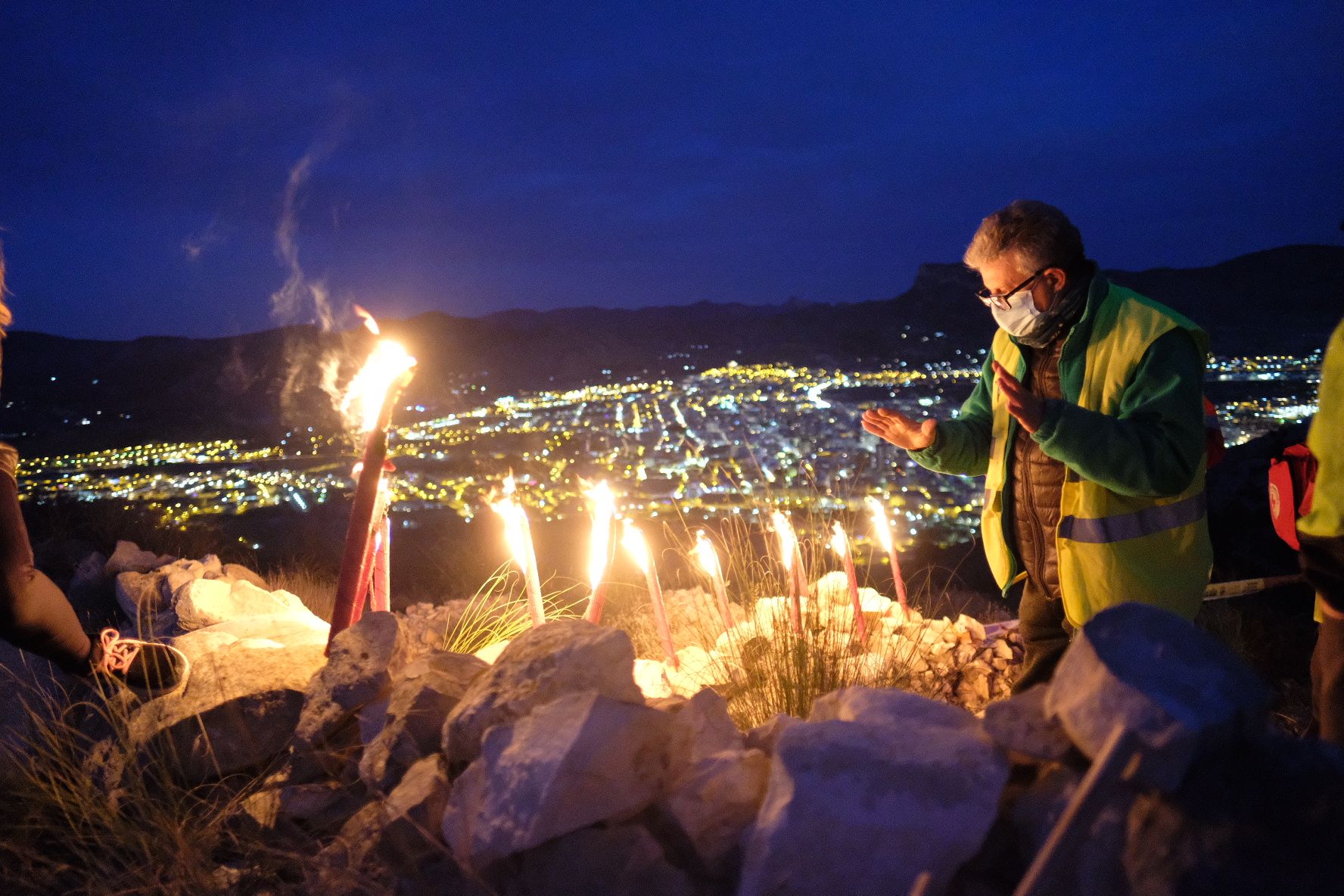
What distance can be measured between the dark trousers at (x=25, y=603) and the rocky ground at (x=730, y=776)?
0.52 metres

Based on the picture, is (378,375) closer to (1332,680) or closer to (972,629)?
(1332,680)

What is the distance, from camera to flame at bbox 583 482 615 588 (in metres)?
3.14

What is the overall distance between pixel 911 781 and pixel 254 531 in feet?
40.5

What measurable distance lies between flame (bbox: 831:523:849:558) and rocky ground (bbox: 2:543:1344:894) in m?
0.89

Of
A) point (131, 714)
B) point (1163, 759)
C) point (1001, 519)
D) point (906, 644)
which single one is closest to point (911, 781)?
point (1163, 759)

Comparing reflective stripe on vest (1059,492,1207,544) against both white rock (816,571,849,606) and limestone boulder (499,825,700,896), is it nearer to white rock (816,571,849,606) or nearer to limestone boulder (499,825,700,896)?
limestone boulder (499,825,700,896)

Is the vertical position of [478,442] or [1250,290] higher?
[1250,290]

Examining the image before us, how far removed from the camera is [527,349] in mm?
55188

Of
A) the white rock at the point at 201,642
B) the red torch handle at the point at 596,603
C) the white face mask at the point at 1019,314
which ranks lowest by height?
the white rock at the point at 201,642

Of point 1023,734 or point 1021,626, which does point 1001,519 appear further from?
point 1023,734

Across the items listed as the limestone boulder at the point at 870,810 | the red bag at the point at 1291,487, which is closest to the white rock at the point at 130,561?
the limestone boulder at the point at 870,810

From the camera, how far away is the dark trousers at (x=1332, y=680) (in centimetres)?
200

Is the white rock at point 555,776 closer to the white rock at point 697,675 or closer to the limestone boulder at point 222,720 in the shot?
the limestone boulder at point 222,720

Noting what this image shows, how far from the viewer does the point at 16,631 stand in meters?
2.76
